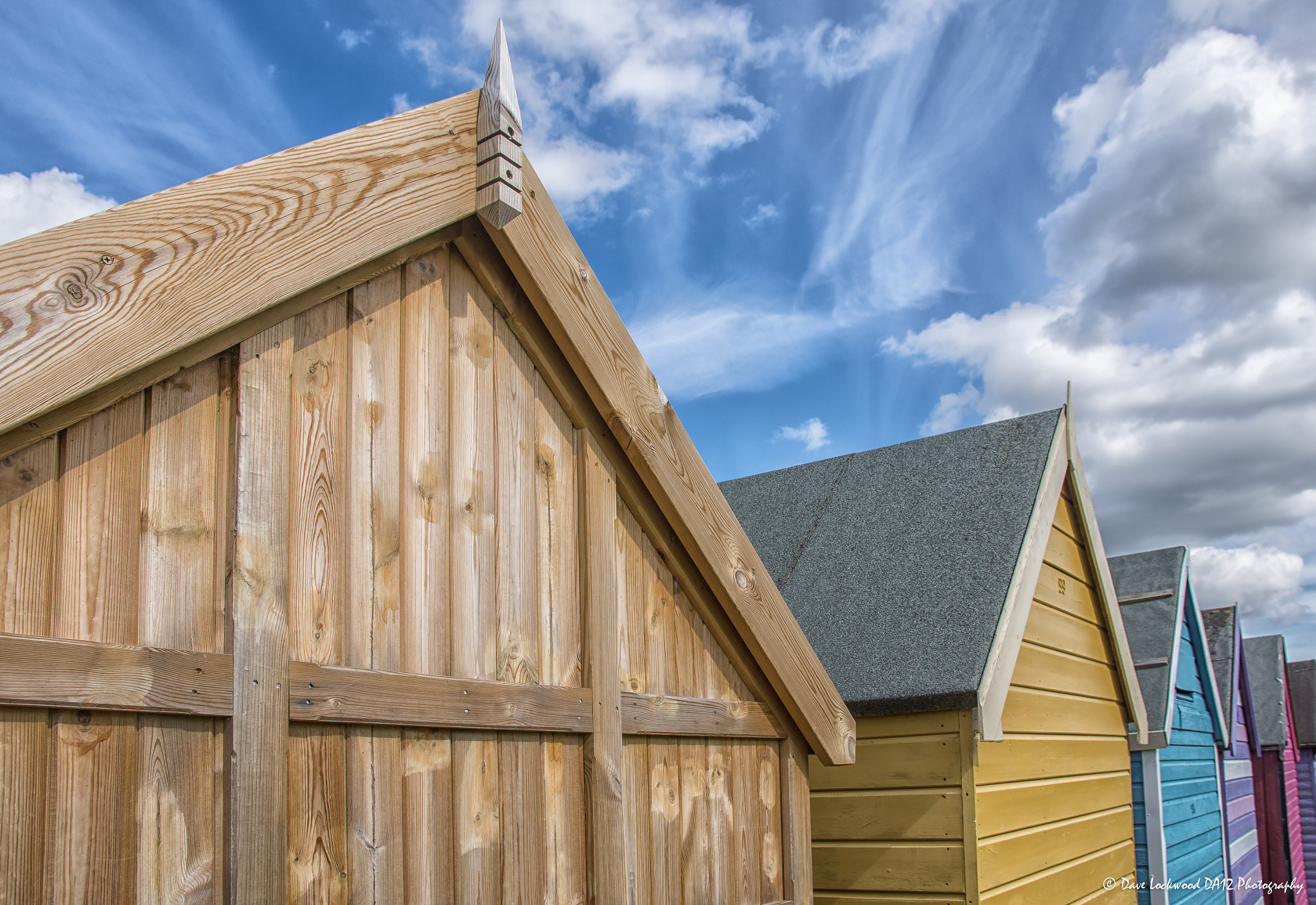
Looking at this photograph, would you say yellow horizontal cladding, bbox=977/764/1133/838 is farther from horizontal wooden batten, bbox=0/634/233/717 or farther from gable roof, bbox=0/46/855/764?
horizontal wooden batten, bbox=0/634/233/717

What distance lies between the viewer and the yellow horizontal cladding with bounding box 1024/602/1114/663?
270 inches

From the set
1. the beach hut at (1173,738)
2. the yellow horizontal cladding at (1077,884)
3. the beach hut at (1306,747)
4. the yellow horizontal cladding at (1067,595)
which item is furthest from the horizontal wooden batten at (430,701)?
the beach hut at (1306,747)

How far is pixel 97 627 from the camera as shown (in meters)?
2.14

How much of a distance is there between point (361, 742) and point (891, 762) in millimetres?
4075

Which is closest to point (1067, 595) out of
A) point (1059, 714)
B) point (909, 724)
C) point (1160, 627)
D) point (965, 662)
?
point (1059, 714)

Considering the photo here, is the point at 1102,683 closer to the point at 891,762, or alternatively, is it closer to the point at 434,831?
the point at 891,762

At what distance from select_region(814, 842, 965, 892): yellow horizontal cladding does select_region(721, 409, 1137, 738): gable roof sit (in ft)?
2.60

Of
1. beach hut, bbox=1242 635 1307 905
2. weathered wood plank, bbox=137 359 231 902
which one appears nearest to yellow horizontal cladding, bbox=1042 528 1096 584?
weathered wood plank, bbox=137 359 231 902

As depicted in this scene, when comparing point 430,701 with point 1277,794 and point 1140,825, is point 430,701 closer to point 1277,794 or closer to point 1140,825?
point 1140,825

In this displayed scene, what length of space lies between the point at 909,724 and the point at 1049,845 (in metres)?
1.70

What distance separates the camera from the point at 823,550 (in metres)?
7.56

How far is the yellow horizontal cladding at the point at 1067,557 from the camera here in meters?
7.40

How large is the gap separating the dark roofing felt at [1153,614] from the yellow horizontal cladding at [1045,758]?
5.39 ft

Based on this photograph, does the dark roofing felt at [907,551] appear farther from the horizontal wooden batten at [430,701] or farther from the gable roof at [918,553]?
the horizontal wooden batten at [430,701]
